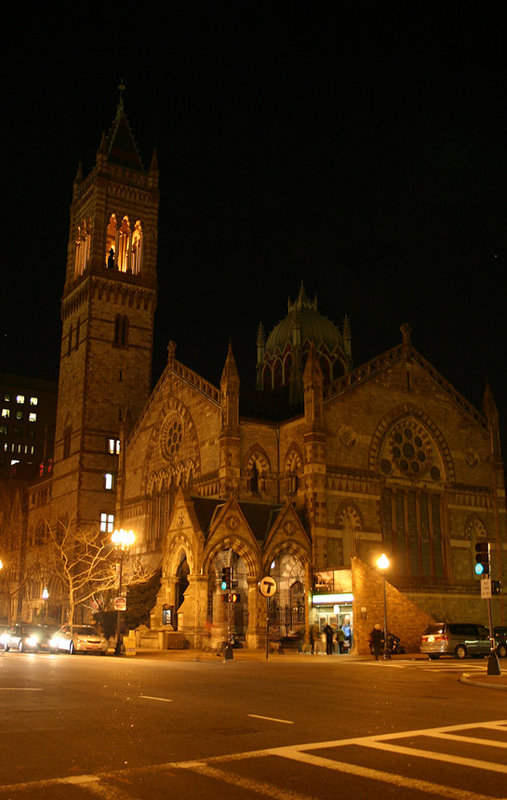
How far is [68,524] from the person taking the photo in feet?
212

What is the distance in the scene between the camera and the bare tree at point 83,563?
57125 millimetres

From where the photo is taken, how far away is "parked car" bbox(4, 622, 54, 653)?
4453cm

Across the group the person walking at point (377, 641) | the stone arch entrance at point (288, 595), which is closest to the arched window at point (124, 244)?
the stone arch entrance at point (288, 595)

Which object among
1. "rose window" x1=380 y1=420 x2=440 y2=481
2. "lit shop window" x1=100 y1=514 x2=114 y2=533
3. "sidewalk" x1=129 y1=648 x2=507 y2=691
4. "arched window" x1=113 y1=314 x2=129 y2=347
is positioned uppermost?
"arched window" x1=113 y1=314 x2=129 y2=347

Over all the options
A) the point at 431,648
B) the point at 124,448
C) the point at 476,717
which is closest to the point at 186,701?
the point at 476,717

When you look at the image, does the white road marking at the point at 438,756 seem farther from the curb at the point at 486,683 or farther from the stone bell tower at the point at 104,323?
the stone bell tower at the point at 104,323

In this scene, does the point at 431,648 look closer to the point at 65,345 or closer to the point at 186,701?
the point at 186,701

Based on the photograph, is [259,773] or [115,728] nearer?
[259,773]

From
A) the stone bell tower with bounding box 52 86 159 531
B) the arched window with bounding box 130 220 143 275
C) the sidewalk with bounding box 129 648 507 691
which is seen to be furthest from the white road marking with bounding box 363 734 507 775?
the arched window with bounding box 130 220 143 275

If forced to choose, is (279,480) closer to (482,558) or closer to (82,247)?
(482,558)

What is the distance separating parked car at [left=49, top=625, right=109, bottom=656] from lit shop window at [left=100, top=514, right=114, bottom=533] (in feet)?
76.9

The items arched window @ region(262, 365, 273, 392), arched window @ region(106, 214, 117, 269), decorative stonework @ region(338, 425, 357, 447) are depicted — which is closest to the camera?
decorative stonework @ region(338, 425, 357, 447)

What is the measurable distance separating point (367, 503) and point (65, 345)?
116 feet

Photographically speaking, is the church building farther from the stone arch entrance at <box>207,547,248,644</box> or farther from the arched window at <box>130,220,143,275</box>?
the arched window at <box>130,220,143,275</box>
